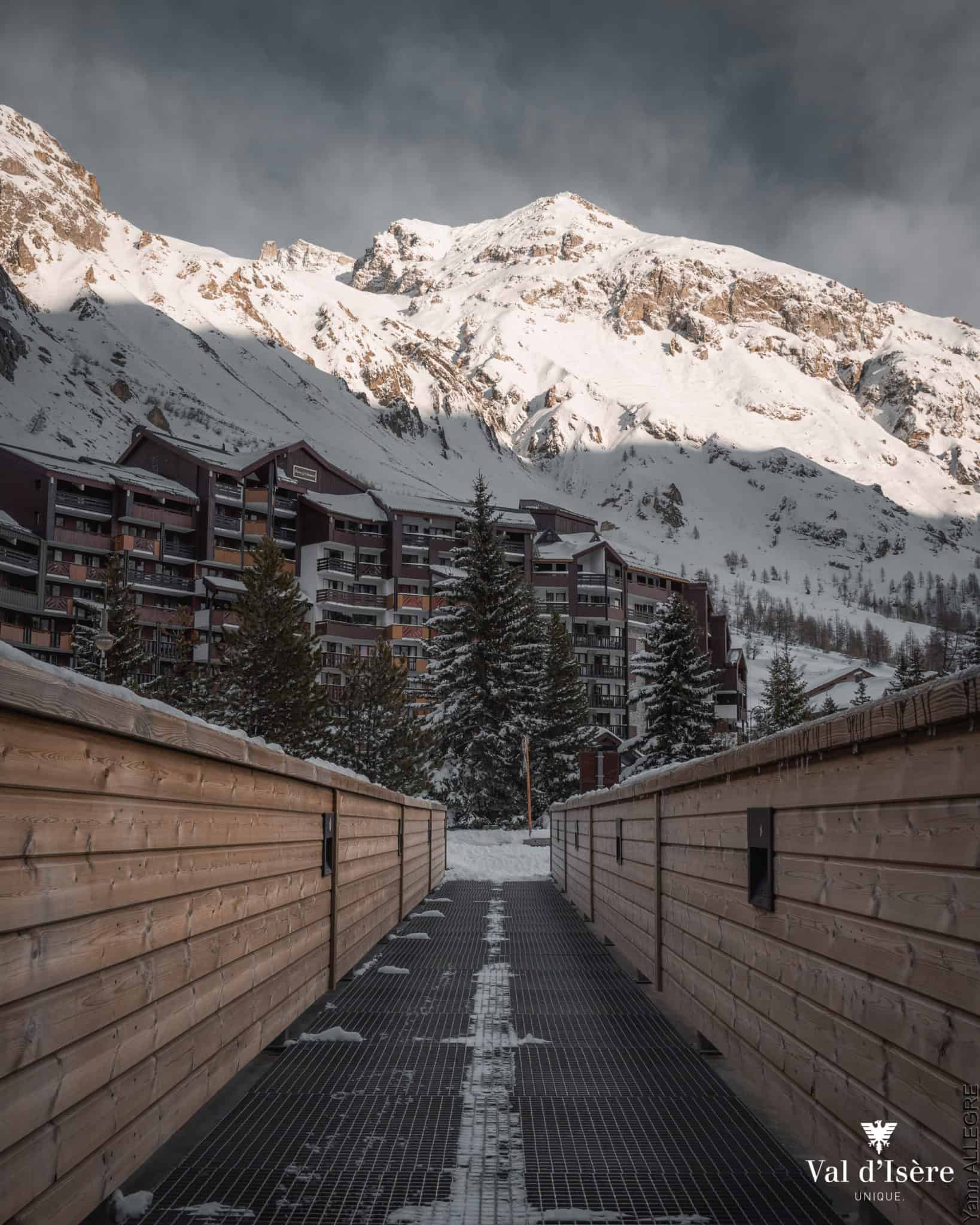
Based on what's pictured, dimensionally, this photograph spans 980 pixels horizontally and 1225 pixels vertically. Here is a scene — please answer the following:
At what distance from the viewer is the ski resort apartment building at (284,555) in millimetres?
46156

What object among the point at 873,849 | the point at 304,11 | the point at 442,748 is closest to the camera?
the point at 873,849

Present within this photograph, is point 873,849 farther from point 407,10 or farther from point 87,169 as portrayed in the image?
point 87,169

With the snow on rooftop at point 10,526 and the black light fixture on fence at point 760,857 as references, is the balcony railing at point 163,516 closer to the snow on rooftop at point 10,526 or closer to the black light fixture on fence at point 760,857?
the snow on rooftop at point 10,526

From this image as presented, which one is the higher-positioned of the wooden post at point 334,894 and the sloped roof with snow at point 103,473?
the sloped roof with snow at point 103,473

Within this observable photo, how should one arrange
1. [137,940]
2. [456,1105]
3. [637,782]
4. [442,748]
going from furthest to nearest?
1. [442,748]
2. [637,782]
3. [456,1105]
4. [137,940]

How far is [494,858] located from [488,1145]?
56.8ft

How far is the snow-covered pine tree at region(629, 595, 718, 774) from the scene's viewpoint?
33.6 metres

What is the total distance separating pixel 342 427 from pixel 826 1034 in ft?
463

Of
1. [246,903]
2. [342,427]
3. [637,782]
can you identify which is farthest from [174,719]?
[342,427]

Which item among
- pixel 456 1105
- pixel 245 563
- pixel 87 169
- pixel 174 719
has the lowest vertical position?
pixel 456 1105

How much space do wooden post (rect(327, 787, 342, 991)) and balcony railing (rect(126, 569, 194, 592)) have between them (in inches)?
1735

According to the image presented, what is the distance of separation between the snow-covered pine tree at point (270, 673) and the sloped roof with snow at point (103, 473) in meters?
16.3

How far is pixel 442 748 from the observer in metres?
33.4

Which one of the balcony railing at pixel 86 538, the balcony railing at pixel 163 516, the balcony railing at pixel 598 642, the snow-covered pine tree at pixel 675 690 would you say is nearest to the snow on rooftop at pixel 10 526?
the balcony railing at pixel 86 538
